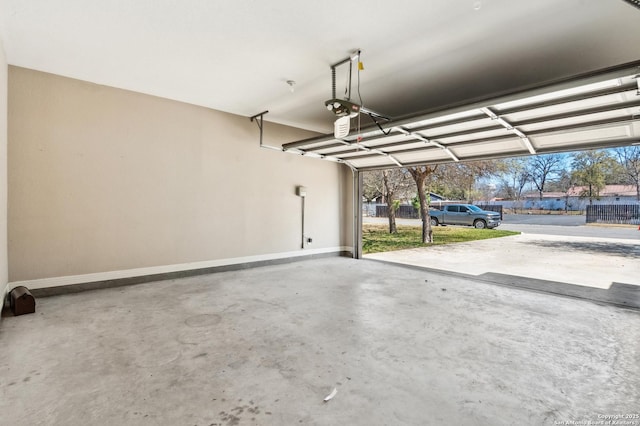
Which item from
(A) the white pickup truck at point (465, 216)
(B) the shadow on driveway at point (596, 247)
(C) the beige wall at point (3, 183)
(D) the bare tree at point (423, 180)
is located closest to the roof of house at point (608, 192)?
(B) the shadow on driveway at point (596, 247)

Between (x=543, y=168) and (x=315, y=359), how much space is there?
1136 cm

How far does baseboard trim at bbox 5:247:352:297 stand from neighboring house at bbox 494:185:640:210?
26.3ft

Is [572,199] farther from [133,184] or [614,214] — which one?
[133,184]

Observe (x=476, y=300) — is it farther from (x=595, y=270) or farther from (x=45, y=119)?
(x=45, y=119)

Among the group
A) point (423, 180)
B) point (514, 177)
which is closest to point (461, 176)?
point (423, 180)

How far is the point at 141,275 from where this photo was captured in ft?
15.4

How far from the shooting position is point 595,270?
19.8ft

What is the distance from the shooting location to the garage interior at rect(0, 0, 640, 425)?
197 cm

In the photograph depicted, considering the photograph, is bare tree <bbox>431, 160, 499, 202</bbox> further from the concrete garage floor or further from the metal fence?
the concrete garage floor

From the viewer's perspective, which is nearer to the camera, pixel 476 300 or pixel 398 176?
pixel 476 300

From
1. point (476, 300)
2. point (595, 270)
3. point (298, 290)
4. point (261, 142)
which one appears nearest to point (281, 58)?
point (261, 142)

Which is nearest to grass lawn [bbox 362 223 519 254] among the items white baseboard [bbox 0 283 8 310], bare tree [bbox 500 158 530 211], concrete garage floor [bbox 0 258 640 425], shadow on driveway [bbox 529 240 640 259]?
bare tree [bbox 500 158 530 211]

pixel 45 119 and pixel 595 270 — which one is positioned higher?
pixel 45 119

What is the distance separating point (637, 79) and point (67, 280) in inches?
261
